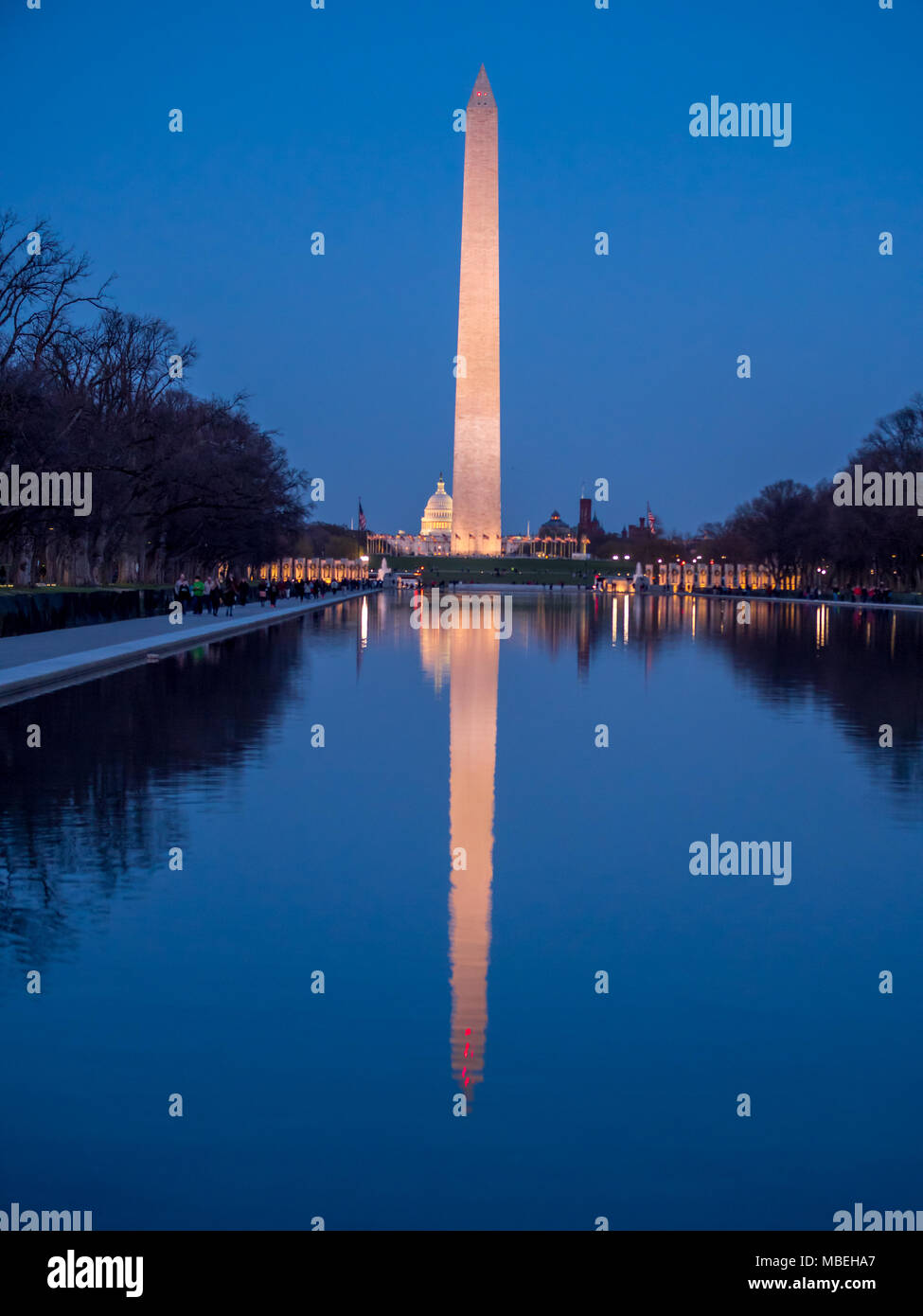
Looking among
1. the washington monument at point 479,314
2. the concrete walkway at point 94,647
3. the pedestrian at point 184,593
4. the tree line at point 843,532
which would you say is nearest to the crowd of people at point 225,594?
the pedestrian at point 184,593

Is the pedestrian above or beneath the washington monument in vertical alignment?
beneath

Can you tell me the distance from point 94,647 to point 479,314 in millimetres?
72066

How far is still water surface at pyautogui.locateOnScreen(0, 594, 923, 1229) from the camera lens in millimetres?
5277

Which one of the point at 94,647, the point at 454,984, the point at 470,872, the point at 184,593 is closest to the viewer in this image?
the point at 454,984

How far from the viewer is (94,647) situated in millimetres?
34969

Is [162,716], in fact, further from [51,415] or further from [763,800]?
→ [51,415]

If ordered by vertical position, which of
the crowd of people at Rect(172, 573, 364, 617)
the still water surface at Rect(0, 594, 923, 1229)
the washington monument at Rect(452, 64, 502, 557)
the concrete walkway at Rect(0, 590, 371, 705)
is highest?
the washington monument at Rect(452, 64, 502, 557)

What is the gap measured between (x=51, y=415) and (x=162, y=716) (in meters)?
24.3

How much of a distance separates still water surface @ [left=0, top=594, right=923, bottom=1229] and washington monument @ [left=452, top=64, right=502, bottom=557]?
8694 cm

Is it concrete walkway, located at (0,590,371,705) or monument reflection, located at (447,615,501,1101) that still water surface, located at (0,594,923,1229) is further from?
Answer: concrete walkway, located at (0,590,371,705)

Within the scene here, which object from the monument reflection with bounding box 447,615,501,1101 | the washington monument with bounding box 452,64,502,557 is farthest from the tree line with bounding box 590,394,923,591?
the monument reflection with bounding box 447,615,501,1101

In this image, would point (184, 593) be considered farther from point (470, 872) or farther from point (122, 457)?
point (470, 872)

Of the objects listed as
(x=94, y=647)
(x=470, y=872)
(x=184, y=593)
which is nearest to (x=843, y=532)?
(x=184, y=593)

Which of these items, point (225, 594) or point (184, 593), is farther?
point (184, 593)
